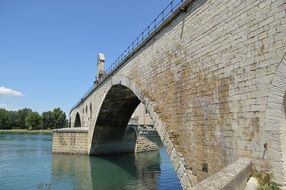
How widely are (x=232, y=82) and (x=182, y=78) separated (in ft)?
9.90

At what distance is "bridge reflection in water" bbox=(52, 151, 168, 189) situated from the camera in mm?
17016

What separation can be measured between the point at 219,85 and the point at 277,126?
2394 mm

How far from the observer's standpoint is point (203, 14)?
9297 millimetres

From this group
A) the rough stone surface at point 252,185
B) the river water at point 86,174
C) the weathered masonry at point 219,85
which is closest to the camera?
the rough stone surface at point 252,185

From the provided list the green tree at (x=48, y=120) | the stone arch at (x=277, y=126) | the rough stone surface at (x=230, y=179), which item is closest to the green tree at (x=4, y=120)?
the green tree at (x=48, y=120)

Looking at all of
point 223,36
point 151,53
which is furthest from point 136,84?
point 223,36

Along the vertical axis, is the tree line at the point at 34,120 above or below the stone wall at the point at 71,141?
above

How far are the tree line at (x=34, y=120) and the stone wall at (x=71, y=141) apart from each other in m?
71.5

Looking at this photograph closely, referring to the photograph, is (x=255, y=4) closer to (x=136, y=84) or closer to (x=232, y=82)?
(x=232, y=82)

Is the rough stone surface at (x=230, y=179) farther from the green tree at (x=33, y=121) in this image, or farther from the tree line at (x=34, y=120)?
the green tree at (x=33, y=121)

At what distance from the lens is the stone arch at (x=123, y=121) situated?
1030 centimetres

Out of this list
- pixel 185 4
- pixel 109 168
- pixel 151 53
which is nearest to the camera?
pixel 185 4

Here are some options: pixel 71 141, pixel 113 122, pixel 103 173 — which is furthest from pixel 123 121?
pixel 103 173

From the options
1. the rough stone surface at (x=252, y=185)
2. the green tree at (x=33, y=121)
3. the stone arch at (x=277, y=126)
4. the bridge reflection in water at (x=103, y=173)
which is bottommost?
the bridge reflection in water at (x=103, y=173)
